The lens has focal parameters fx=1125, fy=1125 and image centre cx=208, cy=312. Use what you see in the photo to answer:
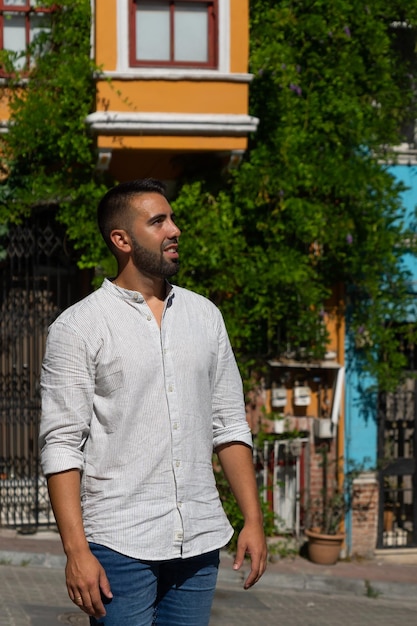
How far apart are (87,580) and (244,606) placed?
21.7 ft

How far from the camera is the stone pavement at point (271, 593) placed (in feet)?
29.9

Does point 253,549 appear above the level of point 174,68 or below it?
below

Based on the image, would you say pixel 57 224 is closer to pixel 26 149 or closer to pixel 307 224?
pixel 26 149

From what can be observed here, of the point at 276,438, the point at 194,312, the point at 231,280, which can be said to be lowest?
the point at 276,438

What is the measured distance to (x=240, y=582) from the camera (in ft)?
34.8

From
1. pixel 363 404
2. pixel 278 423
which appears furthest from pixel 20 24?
pixel 363 404

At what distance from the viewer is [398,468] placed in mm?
12602

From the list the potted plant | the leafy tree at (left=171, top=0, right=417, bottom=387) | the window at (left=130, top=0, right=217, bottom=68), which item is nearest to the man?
the window at (left=130, top=0, right=217, bottom=68)

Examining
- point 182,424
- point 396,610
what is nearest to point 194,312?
point 182,424

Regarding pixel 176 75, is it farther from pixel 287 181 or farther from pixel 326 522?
pixel 326 522

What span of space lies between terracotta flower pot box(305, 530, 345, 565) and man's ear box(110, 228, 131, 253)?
8.30 metres

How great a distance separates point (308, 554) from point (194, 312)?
843cm

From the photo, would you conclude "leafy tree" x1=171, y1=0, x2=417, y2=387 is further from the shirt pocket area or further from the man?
the shirt pocket area

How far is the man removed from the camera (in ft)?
11.5
